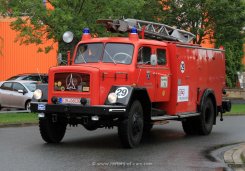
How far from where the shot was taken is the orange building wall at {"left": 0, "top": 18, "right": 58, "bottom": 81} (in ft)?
126

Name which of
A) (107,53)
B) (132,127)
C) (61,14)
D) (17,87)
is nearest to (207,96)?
(107,53)

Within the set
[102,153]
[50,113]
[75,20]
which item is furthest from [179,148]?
[75,20]

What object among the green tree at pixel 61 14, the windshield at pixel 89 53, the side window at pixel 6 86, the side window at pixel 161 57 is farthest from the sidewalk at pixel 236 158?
the side window at pixel 6 86

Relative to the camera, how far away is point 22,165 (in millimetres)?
10297

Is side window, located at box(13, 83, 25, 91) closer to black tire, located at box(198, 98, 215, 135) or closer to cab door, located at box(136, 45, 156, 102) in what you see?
black tire, located at box(198, 98, 215, 135)

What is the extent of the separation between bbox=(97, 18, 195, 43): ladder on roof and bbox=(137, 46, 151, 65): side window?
0.66 metres

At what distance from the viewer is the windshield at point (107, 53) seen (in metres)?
13.6

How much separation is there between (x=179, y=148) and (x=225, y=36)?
19467 mm

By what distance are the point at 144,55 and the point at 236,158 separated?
3.69 metres

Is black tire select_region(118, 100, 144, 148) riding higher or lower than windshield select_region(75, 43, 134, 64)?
lower

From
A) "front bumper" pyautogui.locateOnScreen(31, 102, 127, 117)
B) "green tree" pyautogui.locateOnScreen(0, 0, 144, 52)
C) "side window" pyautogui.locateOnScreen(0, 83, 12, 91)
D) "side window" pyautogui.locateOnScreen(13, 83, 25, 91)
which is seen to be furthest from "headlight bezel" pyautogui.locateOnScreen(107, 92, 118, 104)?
"side window" pyautogui.locateOnScreen(0, 83, 12, 91)

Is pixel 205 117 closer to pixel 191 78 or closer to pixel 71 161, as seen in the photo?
pixel 191 78

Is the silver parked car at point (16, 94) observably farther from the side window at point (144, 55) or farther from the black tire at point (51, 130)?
the side window at point (144, 55)

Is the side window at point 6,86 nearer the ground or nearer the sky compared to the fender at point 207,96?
nearer the sky
